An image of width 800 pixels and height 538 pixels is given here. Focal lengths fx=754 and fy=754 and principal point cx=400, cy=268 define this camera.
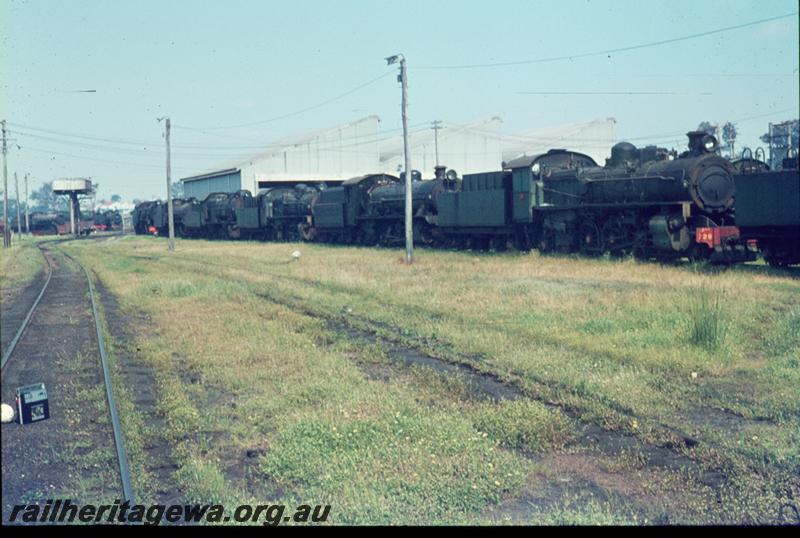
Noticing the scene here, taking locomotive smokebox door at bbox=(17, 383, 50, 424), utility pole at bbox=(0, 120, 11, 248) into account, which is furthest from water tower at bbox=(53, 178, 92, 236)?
locomotive smokebox door at bbox=(17, 383, 50, 424)

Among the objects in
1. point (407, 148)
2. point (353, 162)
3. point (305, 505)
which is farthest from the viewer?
point (353, 162)

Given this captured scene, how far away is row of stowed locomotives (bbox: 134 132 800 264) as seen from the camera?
1867 cm

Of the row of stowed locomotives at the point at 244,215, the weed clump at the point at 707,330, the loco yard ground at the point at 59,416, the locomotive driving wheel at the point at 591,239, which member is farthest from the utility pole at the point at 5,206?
the weed clump at the point at 707,330

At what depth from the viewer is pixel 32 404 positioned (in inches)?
176

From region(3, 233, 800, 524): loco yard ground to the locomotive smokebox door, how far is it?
1354 mm

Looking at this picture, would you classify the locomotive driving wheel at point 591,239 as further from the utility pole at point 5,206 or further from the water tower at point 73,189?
the water tower at point 73,189

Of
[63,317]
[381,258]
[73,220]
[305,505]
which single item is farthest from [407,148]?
[73,220]

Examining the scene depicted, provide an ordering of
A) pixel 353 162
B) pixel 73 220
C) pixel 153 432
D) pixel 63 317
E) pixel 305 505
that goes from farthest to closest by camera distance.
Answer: pixel 73 220
pixel 353 162
pixel 63 317
pixel 153 432
pixel 305 505

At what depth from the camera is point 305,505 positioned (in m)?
5.24

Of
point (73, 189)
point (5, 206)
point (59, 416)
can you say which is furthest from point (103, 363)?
point (73, 189)

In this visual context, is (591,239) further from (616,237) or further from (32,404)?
(32,404)

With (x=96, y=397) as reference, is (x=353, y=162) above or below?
above

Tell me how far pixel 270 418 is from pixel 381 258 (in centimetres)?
1999
